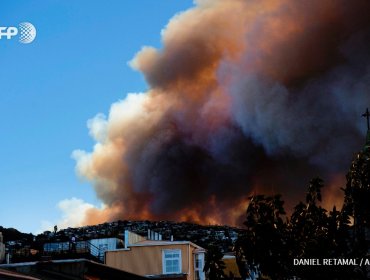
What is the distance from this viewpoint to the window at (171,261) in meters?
57.2

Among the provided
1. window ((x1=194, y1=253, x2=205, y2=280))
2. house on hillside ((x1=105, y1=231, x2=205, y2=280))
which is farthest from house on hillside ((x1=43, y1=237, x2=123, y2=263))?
window ((x1=194, y1=253, x2=205, y2=280))

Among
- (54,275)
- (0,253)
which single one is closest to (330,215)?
(54,275)

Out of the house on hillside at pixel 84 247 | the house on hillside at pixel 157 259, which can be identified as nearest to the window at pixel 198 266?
the house on hillside at pixel 157 259

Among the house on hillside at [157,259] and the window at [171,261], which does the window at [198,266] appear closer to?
the house on hillside at [157,259]

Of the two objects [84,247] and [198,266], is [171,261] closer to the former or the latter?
[198,266]

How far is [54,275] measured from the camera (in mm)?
28156

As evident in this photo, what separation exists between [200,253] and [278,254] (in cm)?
3348

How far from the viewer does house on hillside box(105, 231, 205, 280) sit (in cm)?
5712

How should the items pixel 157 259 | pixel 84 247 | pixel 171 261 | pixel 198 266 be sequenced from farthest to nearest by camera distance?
pixel 84 247, pixel 198 266, pixel 157 259, pixel 171 261

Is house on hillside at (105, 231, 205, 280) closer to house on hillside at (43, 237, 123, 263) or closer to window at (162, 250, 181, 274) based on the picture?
window at (162, 250, 181, 274)

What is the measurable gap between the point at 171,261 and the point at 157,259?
3.70 feet

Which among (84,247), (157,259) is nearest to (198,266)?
(157,259)

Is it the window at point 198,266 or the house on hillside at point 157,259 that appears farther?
the window at point 198,266

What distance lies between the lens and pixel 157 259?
57500mm
